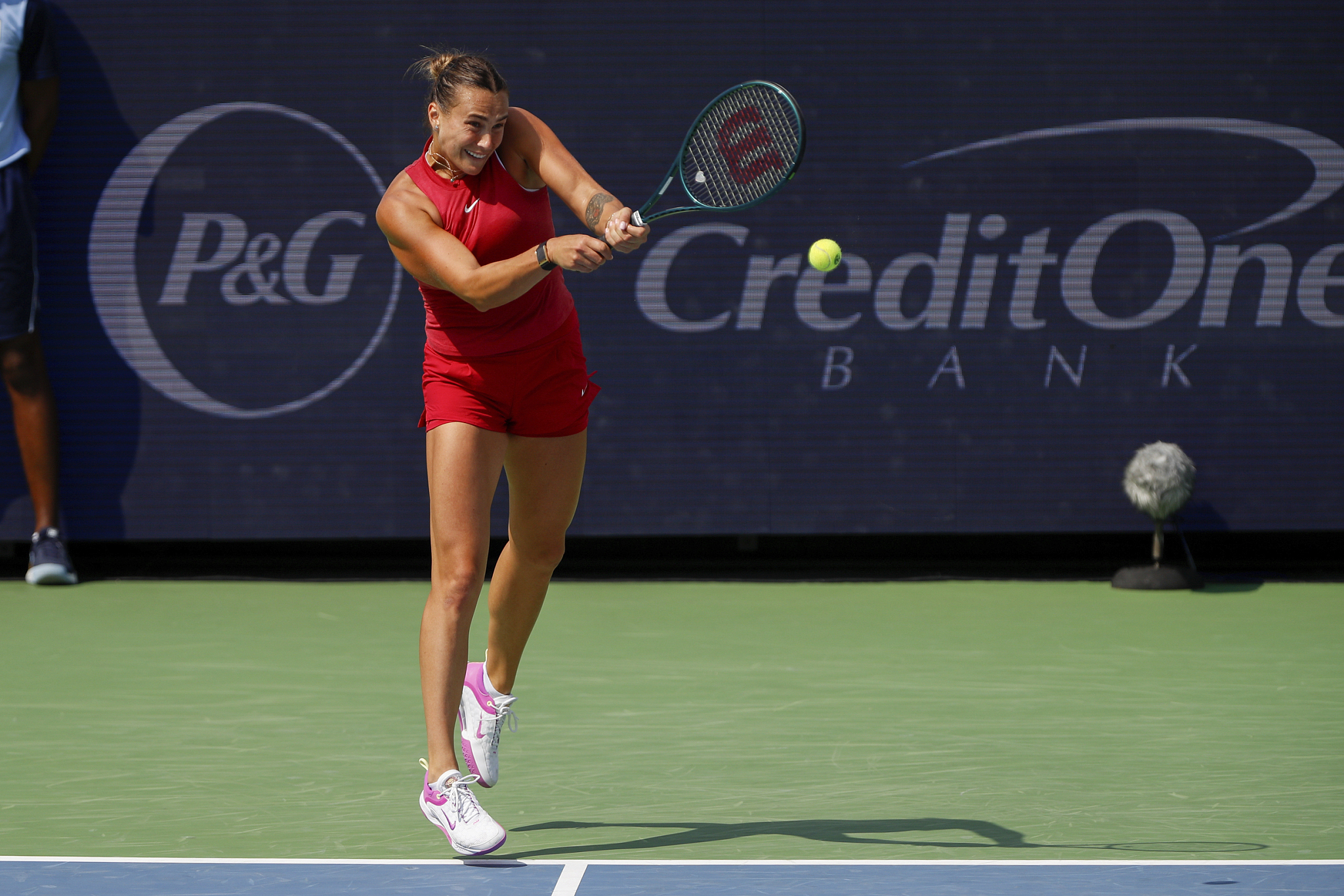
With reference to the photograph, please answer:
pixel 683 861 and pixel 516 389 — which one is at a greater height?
pixel 516 389

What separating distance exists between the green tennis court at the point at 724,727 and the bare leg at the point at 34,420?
472 mm

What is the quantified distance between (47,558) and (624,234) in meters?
5.19

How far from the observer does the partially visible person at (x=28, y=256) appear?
741cm

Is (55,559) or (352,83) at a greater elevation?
(352,83)

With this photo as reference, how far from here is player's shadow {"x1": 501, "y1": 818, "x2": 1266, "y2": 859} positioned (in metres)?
3.42

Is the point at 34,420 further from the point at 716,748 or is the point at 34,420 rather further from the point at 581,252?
the point at 581,252

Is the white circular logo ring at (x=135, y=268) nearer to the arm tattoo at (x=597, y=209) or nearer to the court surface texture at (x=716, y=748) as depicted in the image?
the court surface texture at (x=716, y=748)

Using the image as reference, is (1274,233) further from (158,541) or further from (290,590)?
(158,541)

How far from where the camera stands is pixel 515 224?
143 inches

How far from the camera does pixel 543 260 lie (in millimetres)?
3322

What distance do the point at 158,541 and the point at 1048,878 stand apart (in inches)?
244

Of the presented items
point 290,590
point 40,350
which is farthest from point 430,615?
point 40,350

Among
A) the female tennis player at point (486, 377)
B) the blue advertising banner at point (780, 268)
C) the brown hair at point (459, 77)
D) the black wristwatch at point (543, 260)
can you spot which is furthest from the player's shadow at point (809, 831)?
the blue advertising banner at point (780, 268)

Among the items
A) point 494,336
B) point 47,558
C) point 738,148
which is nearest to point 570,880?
point 494,336
